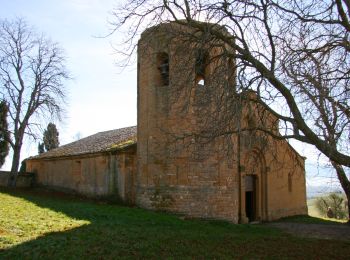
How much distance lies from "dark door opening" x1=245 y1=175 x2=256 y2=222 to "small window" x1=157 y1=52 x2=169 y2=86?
26.7ft

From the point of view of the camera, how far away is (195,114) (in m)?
19.1

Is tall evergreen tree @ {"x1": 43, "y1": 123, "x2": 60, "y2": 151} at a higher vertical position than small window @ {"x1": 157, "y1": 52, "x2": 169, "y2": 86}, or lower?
lower

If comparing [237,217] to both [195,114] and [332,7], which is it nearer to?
[195,114]

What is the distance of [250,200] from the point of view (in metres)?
24.4

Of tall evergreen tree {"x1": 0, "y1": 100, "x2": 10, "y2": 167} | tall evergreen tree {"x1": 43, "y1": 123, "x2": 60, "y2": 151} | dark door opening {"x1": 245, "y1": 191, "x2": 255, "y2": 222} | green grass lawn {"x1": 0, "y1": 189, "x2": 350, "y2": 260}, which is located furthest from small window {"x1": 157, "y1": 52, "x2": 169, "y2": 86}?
tall evergreen tree {"x1": 0, "y1": 100, "x2": 10, "y2": 167}

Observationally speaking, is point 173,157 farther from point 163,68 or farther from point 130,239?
point 130,239

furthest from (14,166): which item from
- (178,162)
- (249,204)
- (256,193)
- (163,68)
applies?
(256,193)

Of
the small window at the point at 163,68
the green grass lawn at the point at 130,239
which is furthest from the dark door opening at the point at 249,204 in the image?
the small window at the point at 163,68

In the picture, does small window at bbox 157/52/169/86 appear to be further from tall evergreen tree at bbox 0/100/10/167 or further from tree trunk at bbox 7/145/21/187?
tall evergreen tree at bbox 0/100/10/167

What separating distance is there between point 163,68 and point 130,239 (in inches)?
406

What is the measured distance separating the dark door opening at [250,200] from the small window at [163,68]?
8137 mm

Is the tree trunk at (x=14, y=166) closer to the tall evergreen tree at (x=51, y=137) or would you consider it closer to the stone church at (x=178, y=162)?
the tall evergreen tree at (x=51, y=137)

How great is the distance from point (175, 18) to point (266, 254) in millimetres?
7469

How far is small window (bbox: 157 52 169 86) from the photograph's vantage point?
19906mm
